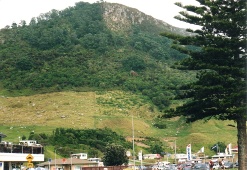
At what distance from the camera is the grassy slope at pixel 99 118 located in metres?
95.9

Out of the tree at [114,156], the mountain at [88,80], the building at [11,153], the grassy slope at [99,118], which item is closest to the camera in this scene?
the building at [11,153]

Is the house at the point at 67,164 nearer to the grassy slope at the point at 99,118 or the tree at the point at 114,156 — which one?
the tree at the point at 114,156

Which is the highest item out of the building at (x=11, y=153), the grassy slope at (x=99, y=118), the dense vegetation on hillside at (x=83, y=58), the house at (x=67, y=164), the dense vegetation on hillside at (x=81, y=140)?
the dense vegetation on hillside at (x=83, y=58)

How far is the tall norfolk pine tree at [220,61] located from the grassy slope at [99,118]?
213 feet

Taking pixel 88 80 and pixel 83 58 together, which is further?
pixel 83 58

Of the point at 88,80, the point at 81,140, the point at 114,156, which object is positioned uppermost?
the point at 88,80

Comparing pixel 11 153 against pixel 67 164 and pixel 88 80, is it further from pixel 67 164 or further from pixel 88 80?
pixel 88 80

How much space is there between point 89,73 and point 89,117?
34.3 m

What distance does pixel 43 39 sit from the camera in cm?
16250

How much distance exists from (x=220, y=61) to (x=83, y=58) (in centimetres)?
12654

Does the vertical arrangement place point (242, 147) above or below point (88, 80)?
below

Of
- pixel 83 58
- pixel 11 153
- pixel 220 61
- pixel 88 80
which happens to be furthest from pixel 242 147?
pixel 83 58

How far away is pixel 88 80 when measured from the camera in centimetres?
12850

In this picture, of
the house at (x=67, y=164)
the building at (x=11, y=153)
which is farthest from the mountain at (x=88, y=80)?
the building at (x=11, y=153)
